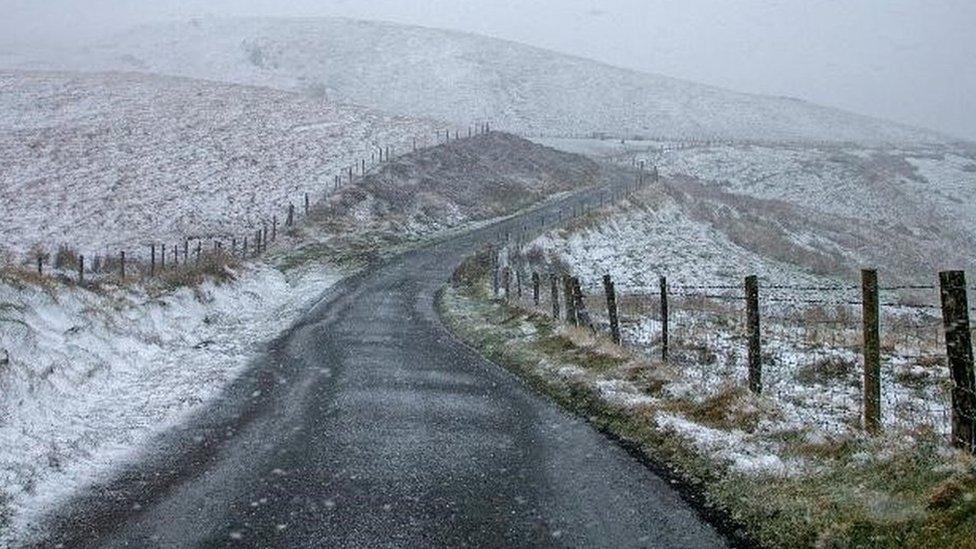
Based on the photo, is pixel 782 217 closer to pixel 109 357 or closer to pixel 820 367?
pixel 820 367

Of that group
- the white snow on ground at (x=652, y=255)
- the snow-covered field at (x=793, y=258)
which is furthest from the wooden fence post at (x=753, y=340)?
the white snow on ground at (x=652, y=255)

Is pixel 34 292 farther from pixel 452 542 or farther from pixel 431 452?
pixel 452 542

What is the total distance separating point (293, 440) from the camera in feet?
33.2

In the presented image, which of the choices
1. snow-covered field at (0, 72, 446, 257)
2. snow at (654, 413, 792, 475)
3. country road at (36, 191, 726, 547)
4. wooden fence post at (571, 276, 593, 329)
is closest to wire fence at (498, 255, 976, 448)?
wooden fence post at (571, 276, 593, 329)

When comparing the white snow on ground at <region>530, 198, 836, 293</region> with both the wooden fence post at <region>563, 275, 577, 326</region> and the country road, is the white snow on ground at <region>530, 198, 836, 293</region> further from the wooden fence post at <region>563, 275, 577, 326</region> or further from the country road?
the country road

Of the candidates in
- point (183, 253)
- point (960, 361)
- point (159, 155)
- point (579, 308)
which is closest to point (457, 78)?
point (159, 155)

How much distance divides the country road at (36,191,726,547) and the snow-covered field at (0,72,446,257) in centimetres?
2330

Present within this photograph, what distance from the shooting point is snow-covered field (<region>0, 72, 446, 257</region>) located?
35.3 meters

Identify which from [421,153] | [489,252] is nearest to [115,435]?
[489,252]

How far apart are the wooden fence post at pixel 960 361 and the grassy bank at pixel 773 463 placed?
0.84 ft

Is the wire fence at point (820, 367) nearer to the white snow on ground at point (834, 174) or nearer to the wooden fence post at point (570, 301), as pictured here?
the wooden fence post at point (570, 301)

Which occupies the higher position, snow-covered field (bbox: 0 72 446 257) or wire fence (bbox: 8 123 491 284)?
snow-covered field (bbox: 0 72 446 257)

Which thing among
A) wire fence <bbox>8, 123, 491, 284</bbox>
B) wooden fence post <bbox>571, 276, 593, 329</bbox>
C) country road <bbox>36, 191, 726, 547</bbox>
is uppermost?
wire fence <bbox>8, 123, 491, 284</bbox>

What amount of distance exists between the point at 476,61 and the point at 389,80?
17676 millimetres
